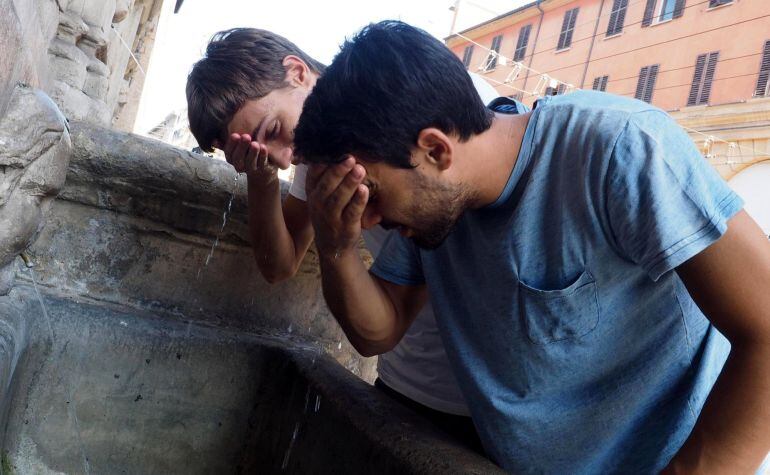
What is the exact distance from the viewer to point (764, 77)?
15.5 m

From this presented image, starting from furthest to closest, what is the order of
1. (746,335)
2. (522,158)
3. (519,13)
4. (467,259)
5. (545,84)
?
(519,13) → (545,84) → (467,259) → (522,158) → (746,335)

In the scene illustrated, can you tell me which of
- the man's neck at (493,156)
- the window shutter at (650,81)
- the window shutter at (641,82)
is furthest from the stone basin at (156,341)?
the window shutter at (641,82)

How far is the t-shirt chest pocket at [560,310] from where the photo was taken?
42.2 inches

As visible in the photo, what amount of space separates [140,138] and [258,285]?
514 millimetres

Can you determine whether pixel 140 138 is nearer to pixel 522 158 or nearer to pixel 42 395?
pixel 42 395

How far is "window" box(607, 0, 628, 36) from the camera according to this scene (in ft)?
66.3

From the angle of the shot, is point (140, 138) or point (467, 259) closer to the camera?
point (467, 259)

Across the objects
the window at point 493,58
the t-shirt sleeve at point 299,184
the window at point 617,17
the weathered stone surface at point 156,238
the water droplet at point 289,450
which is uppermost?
the window at point 617,17

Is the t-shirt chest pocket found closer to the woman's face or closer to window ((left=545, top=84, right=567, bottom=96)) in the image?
window ((left=545, top=84, right=567, bottom=96))

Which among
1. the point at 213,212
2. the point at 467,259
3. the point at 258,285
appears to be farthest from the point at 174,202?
the point at 467,259

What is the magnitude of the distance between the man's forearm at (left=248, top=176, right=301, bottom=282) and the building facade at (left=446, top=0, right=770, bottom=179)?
40.0 ft

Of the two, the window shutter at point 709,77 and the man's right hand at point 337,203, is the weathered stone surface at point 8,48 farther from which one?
the window shutter at point 709,77

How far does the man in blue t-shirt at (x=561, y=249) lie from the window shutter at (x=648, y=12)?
2045 centimetres

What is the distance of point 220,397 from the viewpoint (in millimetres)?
1818
